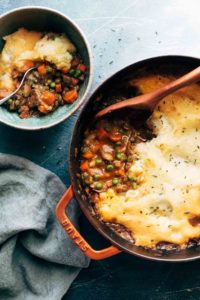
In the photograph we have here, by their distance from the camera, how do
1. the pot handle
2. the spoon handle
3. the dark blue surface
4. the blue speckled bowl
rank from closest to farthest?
the spoon handle, the pot handle, the blue speckled bowl, the dark blue surface

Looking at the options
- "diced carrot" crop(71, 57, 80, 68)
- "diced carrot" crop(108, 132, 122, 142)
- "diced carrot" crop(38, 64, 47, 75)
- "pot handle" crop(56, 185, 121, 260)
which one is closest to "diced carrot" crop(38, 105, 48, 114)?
"diced carrot" crop(38, 64, 47, 75)

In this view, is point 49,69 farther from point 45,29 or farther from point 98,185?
point 98,185

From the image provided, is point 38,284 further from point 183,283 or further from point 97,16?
point 97,16

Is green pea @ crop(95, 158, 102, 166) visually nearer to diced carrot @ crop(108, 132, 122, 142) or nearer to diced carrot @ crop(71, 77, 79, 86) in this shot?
diced carrot @ crop(108, 132, 122, 142)

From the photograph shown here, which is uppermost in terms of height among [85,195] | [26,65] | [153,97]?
[26,65]

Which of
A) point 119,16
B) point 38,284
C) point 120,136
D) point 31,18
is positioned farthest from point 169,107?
point 38,284

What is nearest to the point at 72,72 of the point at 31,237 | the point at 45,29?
the point at 45,29
